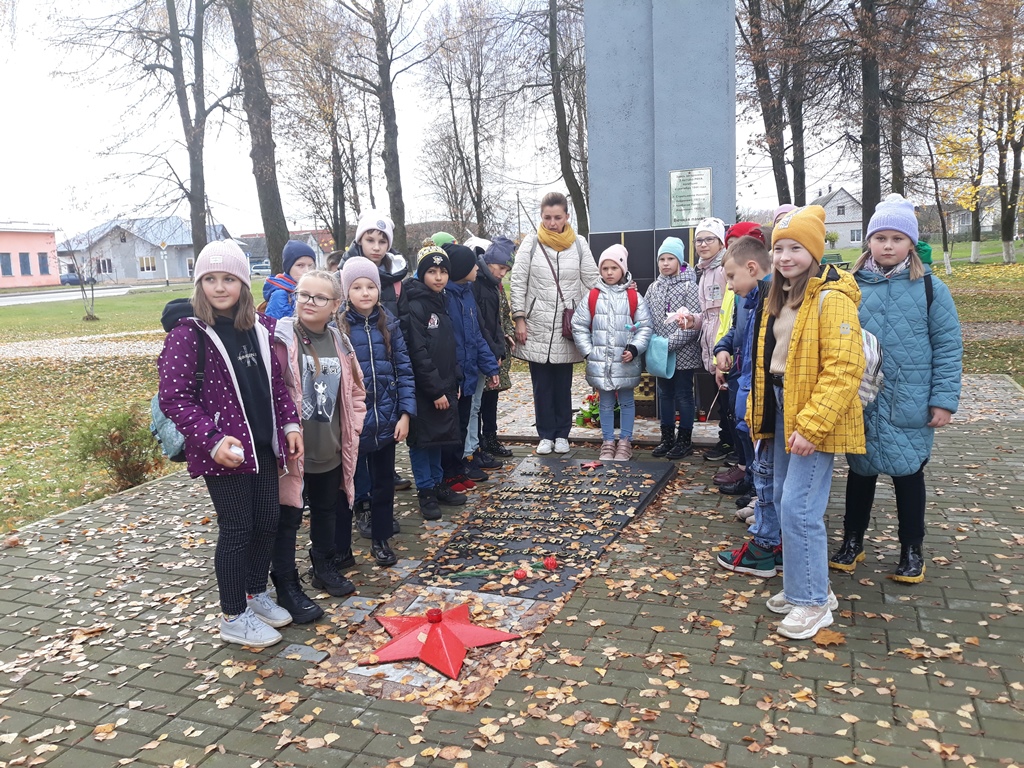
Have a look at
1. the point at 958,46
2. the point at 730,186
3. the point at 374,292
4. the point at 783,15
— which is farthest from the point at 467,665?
the point at 783,15

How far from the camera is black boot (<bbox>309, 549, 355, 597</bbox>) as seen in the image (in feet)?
15.0

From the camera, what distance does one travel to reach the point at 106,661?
3957 millimetres

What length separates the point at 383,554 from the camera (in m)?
4.96

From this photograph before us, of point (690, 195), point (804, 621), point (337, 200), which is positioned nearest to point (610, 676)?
point (804, 621)

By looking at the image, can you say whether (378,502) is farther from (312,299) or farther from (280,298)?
(280,298)

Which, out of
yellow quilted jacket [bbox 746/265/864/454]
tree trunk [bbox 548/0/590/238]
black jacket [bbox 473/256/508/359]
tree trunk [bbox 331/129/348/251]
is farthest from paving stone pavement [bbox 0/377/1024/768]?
tree trunk [bbox 331/129/348/251]

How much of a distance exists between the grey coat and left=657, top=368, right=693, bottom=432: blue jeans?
1.32 ft

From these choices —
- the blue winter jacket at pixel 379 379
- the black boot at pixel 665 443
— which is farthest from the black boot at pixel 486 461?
the blue winter jacket at pixel 379 379

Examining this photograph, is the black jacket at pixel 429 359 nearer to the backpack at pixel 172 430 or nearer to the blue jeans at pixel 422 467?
the blue jeans at pixel 422 467

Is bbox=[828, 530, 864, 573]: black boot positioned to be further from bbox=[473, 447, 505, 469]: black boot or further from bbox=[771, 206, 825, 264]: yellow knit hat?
bbox=[473, 447, 505, 469]: black boot

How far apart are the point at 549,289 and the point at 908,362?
3539 mm

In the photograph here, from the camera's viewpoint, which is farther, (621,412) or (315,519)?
(621,412)

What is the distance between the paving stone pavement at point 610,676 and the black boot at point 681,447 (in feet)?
5.72

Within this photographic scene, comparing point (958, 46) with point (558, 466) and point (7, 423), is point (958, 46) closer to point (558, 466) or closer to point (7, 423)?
point (558, 466)
